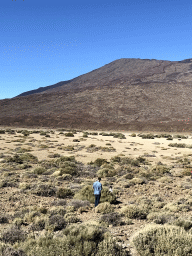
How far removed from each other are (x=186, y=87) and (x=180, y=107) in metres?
21.2

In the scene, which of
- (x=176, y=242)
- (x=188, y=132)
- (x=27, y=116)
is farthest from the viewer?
(x=27, y=116)

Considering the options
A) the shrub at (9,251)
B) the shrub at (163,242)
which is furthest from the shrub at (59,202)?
the shrub at (163,242)

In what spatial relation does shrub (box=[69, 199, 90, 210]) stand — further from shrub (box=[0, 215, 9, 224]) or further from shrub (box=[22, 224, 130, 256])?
shrub (box=[22, 224, 130, 256])

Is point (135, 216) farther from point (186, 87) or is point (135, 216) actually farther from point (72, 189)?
point (186, 87)

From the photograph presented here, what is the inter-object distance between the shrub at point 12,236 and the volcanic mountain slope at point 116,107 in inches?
2551

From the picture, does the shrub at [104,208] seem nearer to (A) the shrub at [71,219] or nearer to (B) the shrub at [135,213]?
(B) the shrub at [135,213]

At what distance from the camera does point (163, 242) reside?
4.90 m

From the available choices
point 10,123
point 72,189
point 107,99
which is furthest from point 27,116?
point 72,189

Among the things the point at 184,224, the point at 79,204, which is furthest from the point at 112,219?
the point at 184,224

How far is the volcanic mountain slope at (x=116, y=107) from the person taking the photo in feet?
249

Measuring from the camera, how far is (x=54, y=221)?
6816mm

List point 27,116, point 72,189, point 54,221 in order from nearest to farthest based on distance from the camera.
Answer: point 54,221 → point 72,189 → point 27,116

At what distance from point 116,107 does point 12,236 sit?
84456 millimetres

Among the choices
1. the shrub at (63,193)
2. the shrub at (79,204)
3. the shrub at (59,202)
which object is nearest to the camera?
the shrub at (79,204)
